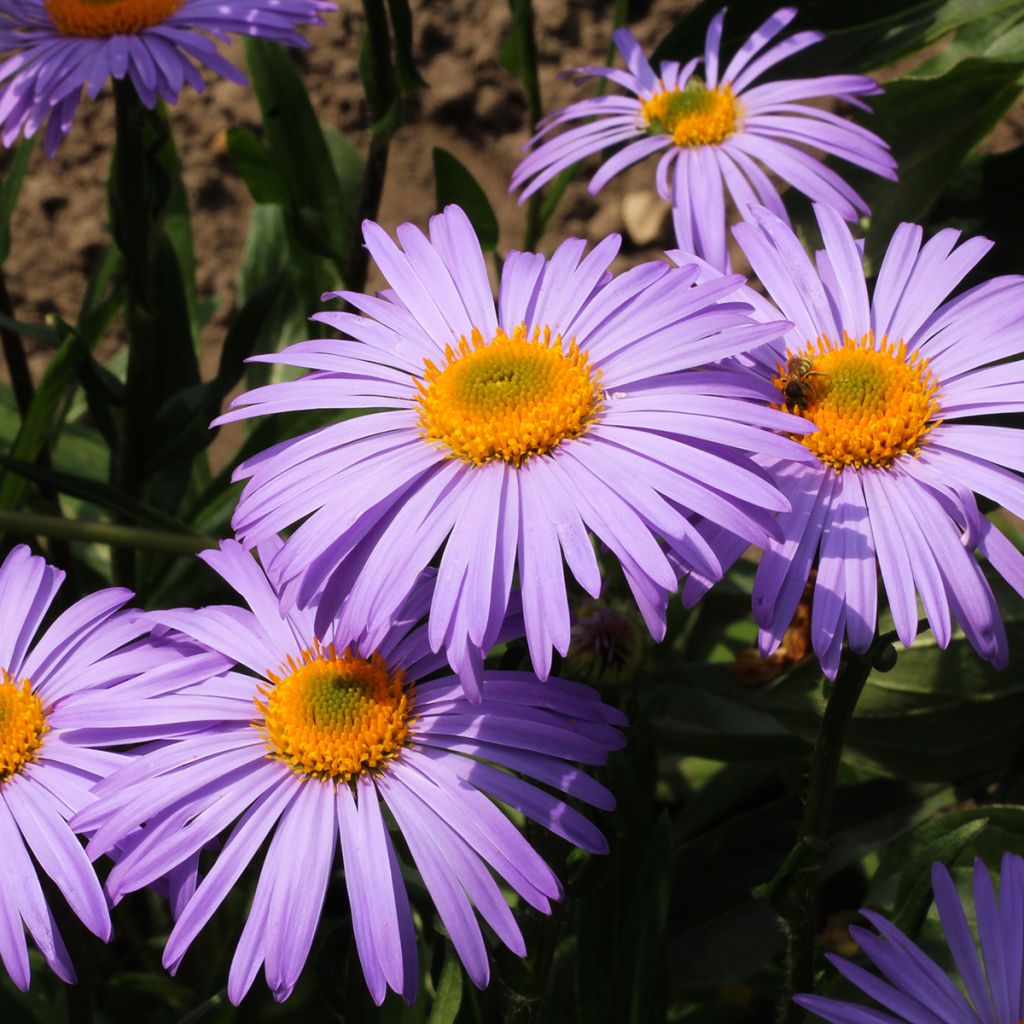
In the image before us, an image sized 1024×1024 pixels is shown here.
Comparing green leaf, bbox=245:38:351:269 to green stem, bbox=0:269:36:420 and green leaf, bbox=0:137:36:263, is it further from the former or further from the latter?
green stem, bbox=0:269:36:420

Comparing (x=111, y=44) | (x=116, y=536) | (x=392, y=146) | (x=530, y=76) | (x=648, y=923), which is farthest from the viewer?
(x=392, y=146)

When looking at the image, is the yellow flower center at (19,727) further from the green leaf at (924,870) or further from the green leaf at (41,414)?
the green leaf at (924,870)

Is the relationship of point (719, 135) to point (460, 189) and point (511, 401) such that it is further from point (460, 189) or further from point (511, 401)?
point (511, 401)

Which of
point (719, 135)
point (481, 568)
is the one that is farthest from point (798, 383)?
point (719, 135)

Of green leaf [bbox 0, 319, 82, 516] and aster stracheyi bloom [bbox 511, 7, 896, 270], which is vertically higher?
aster stracheyi bloom [bbox 511, 7, 896, 270]

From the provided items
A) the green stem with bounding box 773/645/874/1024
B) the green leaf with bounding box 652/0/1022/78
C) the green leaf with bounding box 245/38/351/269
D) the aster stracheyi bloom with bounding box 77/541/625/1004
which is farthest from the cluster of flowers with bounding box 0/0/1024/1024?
the green leaf with bounding box 245/38/351/269

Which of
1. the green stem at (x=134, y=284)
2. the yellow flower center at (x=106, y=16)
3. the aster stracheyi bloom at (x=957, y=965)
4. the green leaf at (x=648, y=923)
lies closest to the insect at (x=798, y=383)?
the aster stracheyi bloom at (x=957, y=965)

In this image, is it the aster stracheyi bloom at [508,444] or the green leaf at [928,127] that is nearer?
the aster stracheyi bloom at [508,444]
